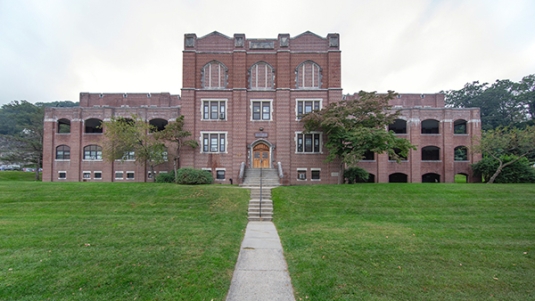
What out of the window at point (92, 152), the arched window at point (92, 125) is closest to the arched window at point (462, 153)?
the window at point (92, 152)

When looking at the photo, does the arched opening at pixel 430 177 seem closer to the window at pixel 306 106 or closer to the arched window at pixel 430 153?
the arched window at pixel 430 153

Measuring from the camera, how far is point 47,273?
5406mm

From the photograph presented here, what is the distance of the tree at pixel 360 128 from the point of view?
18.0 metres

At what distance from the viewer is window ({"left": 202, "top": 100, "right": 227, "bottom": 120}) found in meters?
23.9

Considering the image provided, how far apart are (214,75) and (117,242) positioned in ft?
63.2

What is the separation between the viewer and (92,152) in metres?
28.0

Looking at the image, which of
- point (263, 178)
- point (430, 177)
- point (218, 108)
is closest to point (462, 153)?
point (430, 177)

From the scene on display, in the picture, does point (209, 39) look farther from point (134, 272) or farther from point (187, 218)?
point (134, 272)

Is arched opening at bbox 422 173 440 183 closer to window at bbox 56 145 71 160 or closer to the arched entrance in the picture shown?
the arched entrance

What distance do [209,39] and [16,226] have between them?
67.4ft

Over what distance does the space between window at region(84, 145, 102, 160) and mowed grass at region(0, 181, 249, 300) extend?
1320 centimetres

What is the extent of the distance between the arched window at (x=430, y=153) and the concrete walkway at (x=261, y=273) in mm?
27136

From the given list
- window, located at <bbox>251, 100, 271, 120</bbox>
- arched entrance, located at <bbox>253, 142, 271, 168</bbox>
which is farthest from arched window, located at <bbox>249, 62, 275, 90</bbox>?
arched entrance, located at <bbox>253, 142, 271, 168</bbox>

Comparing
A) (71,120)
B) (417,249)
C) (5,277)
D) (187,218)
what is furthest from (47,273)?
(71,120)
